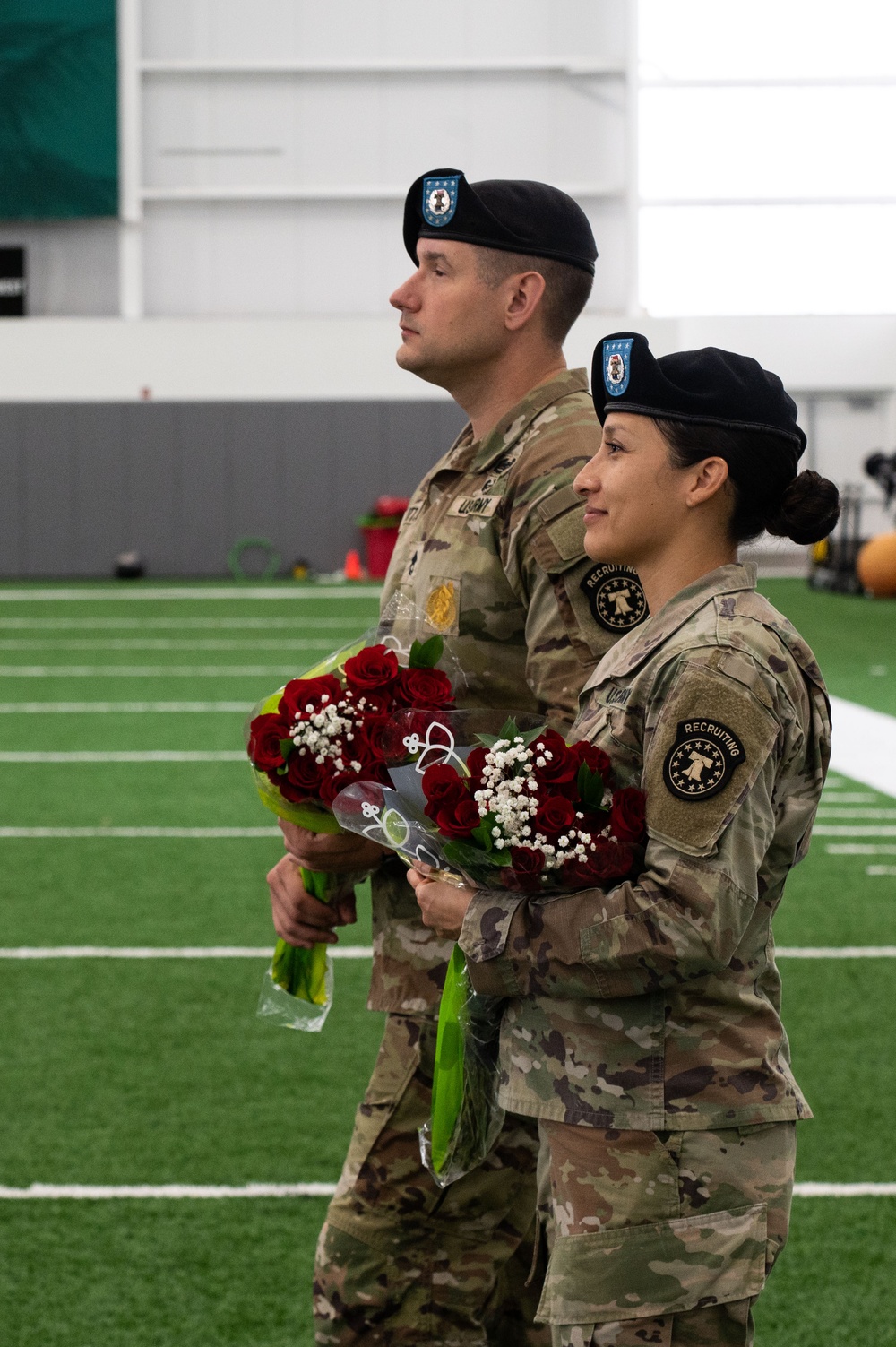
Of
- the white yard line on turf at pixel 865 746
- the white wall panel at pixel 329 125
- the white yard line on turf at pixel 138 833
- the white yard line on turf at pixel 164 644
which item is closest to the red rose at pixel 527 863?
the white yard line on turf at pixel 138 833

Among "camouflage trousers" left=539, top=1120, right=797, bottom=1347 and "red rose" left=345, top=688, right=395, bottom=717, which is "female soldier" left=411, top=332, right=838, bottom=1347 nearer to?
"camouflage trousers" left=539, top=1120, right=797, bottom=1347

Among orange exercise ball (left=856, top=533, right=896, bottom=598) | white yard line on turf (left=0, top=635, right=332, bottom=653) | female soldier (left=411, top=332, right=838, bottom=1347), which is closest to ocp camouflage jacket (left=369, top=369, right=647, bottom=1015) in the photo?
female soldier (left=411, top=332, right=838, bottom=1347)

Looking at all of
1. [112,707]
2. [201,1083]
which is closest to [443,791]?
[201,1083]

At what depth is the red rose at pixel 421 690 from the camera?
2.10 metres

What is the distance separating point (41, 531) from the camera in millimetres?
21500

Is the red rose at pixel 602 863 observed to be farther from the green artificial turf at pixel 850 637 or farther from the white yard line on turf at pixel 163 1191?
the green artificial turf at pixel 850 637

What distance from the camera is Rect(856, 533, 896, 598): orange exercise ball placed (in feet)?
59.5

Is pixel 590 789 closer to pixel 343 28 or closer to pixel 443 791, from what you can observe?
pixel 443 791

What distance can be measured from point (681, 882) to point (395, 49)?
853 inches

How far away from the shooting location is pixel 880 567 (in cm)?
1817

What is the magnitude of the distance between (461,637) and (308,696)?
36 cm

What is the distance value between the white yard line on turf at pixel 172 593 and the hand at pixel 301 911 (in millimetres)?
15937

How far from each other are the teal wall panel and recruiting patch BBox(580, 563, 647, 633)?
66.4 feet

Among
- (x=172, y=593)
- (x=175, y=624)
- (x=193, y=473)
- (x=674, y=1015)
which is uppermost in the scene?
(x=674, y=1015)
